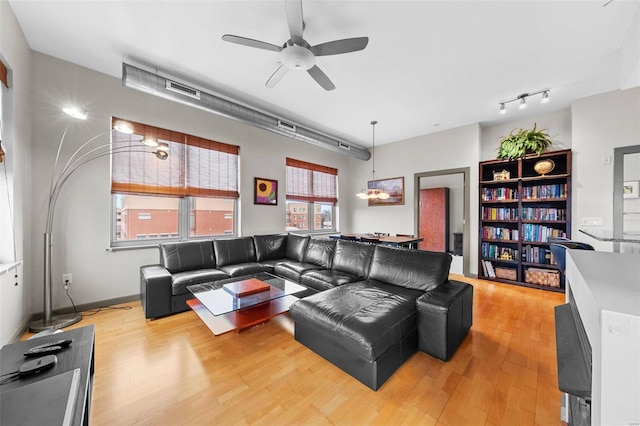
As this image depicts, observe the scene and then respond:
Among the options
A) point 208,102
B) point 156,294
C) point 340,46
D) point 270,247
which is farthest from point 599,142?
point 156,294

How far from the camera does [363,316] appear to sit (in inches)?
71.4

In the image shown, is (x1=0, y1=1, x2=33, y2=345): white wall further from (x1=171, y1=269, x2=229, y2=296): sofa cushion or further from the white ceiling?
(x1=171, y1=269, x2=229, y2=296): sofa cushion

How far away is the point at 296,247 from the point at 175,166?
2319 millimetres

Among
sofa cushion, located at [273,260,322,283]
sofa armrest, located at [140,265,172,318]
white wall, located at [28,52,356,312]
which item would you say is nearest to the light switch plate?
sofa cushion, located at [273,260,322,283]

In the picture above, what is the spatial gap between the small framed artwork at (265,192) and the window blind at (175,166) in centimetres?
39

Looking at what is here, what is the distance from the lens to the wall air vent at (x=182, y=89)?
2.87m

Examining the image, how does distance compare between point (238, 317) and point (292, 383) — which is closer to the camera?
point (292, 383)

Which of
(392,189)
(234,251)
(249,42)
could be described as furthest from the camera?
(392,189)

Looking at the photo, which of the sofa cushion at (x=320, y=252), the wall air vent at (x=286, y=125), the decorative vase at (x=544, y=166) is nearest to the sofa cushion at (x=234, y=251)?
the sofa cushion at (x=320, y=252)

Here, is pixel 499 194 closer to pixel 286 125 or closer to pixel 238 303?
pixel 286 125

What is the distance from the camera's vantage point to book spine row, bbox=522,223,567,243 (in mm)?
3791

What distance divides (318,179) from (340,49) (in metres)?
3.96

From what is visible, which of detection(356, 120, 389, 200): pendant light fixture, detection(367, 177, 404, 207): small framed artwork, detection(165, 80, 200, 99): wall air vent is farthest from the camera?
detection(367, 177, 404, 207): small framed artwork

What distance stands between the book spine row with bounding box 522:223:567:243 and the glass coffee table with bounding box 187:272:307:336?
4009 mm
